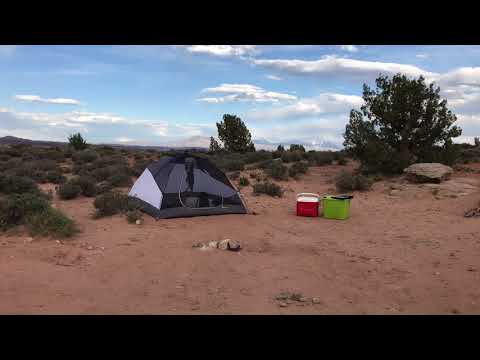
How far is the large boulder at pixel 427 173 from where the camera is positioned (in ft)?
45.7

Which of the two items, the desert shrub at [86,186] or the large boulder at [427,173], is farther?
the large boulder at [427,173]

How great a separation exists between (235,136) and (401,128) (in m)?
13.8

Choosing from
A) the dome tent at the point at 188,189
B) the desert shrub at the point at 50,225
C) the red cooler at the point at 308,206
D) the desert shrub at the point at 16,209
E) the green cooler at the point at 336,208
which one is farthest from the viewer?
the red cooler at the point at 308,206

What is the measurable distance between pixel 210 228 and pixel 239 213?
1.63 meters

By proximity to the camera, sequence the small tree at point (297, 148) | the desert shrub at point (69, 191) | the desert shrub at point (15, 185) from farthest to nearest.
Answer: the small tree at point (297, 148), the desert shrub at point (69, 191), the desert shrub at point (15, 185)

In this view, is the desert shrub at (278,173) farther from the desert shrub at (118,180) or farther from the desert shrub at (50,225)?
the desert shrub at (50,225)

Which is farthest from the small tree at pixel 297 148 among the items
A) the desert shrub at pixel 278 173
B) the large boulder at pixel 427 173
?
the large boulder at pixel 427 173

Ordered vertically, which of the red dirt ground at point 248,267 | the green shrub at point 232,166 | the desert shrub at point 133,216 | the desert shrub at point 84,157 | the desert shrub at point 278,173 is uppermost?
the desert shrub at point 84,157

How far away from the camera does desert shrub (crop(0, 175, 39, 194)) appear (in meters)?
10.9

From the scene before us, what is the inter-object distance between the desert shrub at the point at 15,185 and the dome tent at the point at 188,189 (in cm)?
329

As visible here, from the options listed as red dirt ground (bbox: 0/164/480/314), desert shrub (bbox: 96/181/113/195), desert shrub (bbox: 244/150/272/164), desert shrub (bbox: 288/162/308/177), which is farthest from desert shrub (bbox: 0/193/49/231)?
desert shrub (bbox: 244/150/272/164)

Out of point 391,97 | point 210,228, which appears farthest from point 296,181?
point 210,228

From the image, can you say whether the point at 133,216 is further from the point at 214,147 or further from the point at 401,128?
the point at 214,147

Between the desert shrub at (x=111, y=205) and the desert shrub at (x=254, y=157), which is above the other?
the desert shrub at (x=254, y=157)
